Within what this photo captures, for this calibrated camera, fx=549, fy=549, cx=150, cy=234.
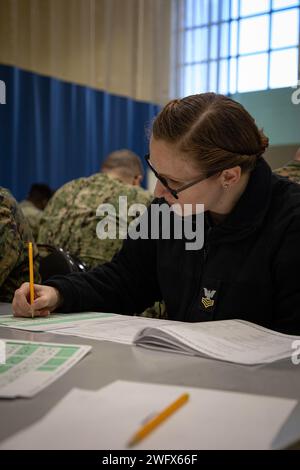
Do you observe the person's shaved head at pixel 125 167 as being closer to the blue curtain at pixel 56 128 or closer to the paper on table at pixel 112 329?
the blue curtain at pixel 56 128

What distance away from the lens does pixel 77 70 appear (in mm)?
4699

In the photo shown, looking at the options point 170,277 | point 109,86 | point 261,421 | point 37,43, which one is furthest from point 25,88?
point 261,421

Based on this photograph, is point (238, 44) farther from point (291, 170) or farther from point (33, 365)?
point (33, 365)

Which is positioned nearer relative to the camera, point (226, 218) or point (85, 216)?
point (226, 218)

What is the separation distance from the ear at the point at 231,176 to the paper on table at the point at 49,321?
40cm

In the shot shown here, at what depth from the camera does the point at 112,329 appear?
106 centimetres

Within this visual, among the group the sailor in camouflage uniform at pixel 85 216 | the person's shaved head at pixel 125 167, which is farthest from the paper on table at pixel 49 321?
the person's shaved head at pixel 125 167

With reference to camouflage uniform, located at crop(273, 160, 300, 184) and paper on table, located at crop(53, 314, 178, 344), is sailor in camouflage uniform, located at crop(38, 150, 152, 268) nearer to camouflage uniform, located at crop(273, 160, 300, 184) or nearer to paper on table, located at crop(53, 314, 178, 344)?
camouflage uniform, located at crop(273, 160, 300, 184)

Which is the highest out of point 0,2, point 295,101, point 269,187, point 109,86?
point 0,2

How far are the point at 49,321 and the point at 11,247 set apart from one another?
0.39 m

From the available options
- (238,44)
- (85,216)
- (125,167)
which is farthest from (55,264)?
(238,44)

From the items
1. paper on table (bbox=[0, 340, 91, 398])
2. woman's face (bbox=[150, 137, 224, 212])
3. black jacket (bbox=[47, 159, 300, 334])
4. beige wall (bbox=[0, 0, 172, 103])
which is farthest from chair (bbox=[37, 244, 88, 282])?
beige wall (bbox=[0, 0, 172, 103])

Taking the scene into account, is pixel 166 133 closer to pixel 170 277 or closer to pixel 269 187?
pixel 269 187

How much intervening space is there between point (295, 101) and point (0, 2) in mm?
2388
